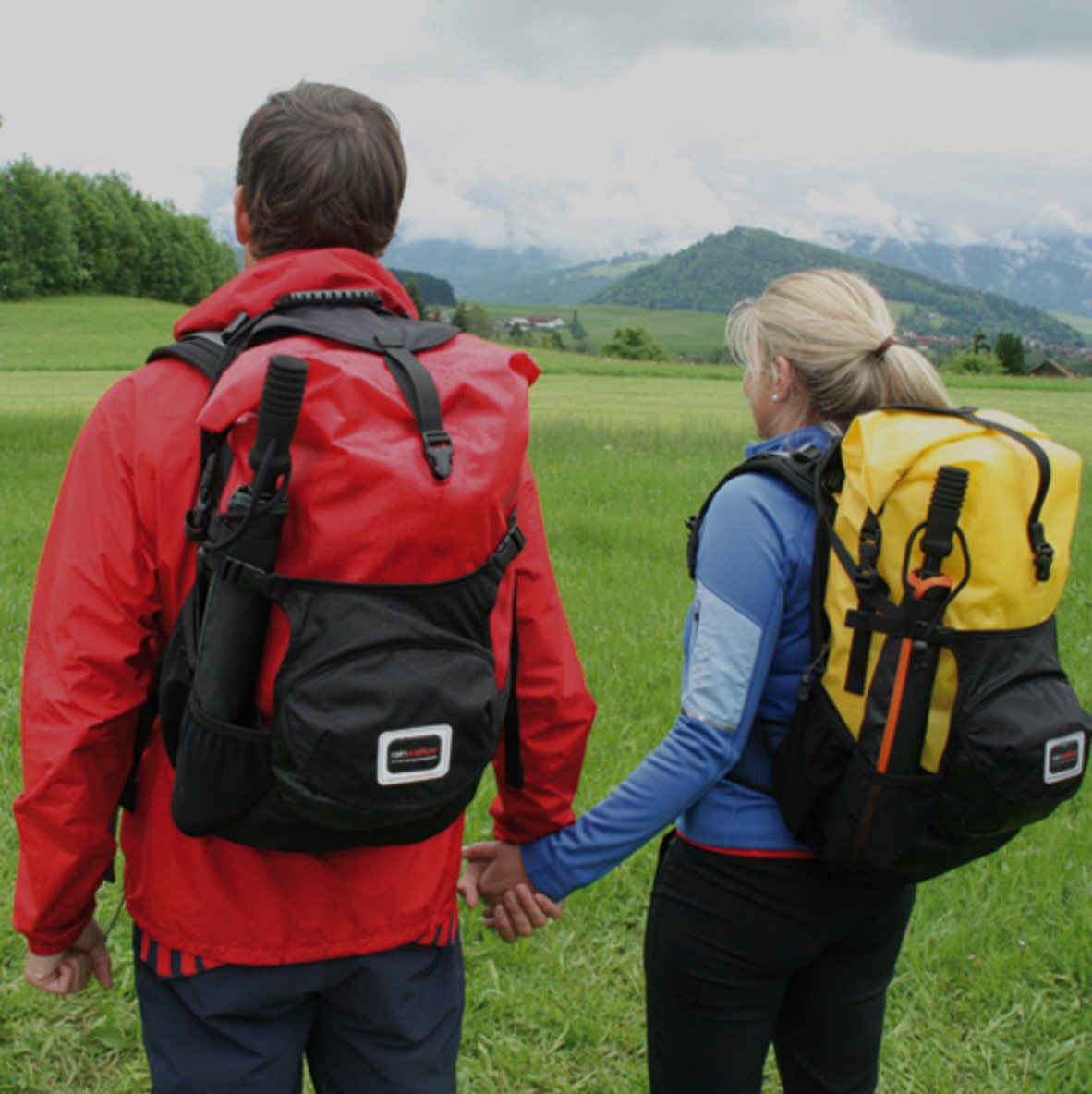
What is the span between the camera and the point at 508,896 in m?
2.31

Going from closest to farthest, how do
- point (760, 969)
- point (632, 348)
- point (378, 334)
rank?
point (378, 334) → point (760, 969) → point (632, 348)

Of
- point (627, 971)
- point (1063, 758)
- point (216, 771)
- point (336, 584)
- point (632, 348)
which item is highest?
point (336, 584)

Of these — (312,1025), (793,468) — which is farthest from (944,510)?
(312,1025)

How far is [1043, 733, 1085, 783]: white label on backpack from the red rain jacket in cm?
96

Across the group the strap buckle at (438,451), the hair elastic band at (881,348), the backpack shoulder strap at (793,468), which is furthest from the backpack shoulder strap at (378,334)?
the hair elastic band at (881,348)

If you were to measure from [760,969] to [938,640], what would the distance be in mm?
788

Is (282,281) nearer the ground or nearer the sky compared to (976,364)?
nearer the sky

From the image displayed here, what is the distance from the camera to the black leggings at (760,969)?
2107 millimetres

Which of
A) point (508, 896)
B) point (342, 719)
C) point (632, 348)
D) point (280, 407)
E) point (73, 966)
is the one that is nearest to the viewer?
point (280, 407)

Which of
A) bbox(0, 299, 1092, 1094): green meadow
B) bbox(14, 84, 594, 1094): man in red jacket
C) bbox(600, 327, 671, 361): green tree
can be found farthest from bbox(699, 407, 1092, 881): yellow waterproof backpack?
bbox(600, 327, 671, 361): green tree

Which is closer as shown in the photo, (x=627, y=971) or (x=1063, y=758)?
(x=1063, y=758)

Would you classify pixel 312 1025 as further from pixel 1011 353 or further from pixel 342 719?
pixel 1011 353

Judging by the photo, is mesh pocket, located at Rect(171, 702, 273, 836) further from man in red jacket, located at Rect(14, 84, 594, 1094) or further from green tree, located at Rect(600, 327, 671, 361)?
green tree, located at Rect(600, 327, 671, 361)

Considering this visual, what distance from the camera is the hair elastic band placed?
7.07ft
